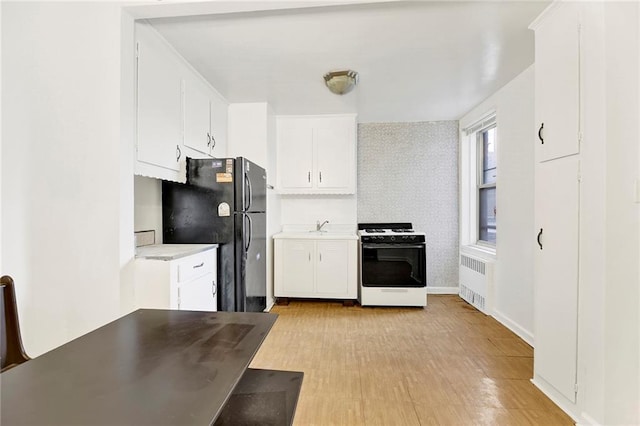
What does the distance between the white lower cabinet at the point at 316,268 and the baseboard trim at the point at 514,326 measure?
1553 mm

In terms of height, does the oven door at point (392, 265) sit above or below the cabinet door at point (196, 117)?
below

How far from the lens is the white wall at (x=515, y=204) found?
2.64m

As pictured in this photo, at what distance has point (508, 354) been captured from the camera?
2.41 m

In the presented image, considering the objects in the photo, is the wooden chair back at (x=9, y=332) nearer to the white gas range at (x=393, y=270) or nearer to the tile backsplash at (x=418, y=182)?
the white gas range at (x=393, y=270)

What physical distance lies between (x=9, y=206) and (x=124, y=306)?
2.88 ft

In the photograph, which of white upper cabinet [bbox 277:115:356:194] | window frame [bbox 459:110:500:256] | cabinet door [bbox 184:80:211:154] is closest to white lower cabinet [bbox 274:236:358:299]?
white upper cabinet [bbox 277:115:356:194]

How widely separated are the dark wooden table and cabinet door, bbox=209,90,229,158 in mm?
2474

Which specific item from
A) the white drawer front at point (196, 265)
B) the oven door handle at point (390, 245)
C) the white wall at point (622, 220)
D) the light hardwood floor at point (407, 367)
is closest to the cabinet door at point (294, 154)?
the oven door handle at point (390, 245)

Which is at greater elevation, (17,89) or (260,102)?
(260,102)

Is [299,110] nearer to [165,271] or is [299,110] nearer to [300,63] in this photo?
[300,63]

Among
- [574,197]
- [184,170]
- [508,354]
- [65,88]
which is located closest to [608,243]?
[574,197]

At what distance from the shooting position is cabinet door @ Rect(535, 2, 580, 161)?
1629 millimetres

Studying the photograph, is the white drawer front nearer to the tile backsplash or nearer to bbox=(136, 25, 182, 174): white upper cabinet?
bbox=(136, 25, 182, 174): white upper cabinet

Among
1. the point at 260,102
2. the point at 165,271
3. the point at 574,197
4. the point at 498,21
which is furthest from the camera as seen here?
the point at 260,102
